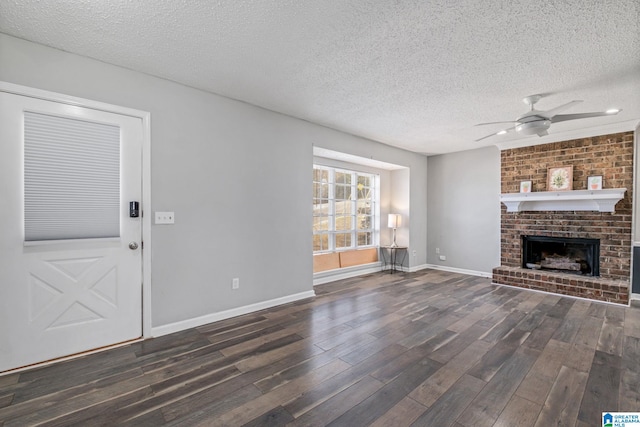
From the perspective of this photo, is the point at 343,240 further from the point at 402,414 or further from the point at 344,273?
the point at 402,414

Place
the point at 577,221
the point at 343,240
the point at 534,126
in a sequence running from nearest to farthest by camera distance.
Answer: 1. the point at 534,126
2. the point at 577,221
3. the point at 343,240

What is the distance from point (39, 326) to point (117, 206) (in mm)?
1124

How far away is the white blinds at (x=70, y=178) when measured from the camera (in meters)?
2.32

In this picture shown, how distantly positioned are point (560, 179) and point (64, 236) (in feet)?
21.4

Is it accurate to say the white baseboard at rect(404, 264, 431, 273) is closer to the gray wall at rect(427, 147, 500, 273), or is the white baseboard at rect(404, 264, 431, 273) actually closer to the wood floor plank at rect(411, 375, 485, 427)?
the gray wall at rect(427, 147, 500, 273)

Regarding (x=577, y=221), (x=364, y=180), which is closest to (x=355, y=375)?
(x=364, y=180)

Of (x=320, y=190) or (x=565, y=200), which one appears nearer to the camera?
(x=565, y=200)

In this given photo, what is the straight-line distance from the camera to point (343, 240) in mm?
5645

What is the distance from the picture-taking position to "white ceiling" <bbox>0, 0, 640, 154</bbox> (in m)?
1.90

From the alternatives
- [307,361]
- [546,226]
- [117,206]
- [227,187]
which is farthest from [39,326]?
[546,226]

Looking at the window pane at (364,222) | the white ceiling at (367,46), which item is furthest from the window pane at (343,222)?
the white ceiling at (367,46)

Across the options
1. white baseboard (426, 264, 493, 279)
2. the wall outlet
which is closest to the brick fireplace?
white baseboard (426, 264, 493, 279)

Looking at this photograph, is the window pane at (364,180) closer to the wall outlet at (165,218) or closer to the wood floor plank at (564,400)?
the wall outlet at (165,218)

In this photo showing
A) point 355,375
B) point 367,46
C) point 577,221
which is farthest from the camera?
point 577,221
